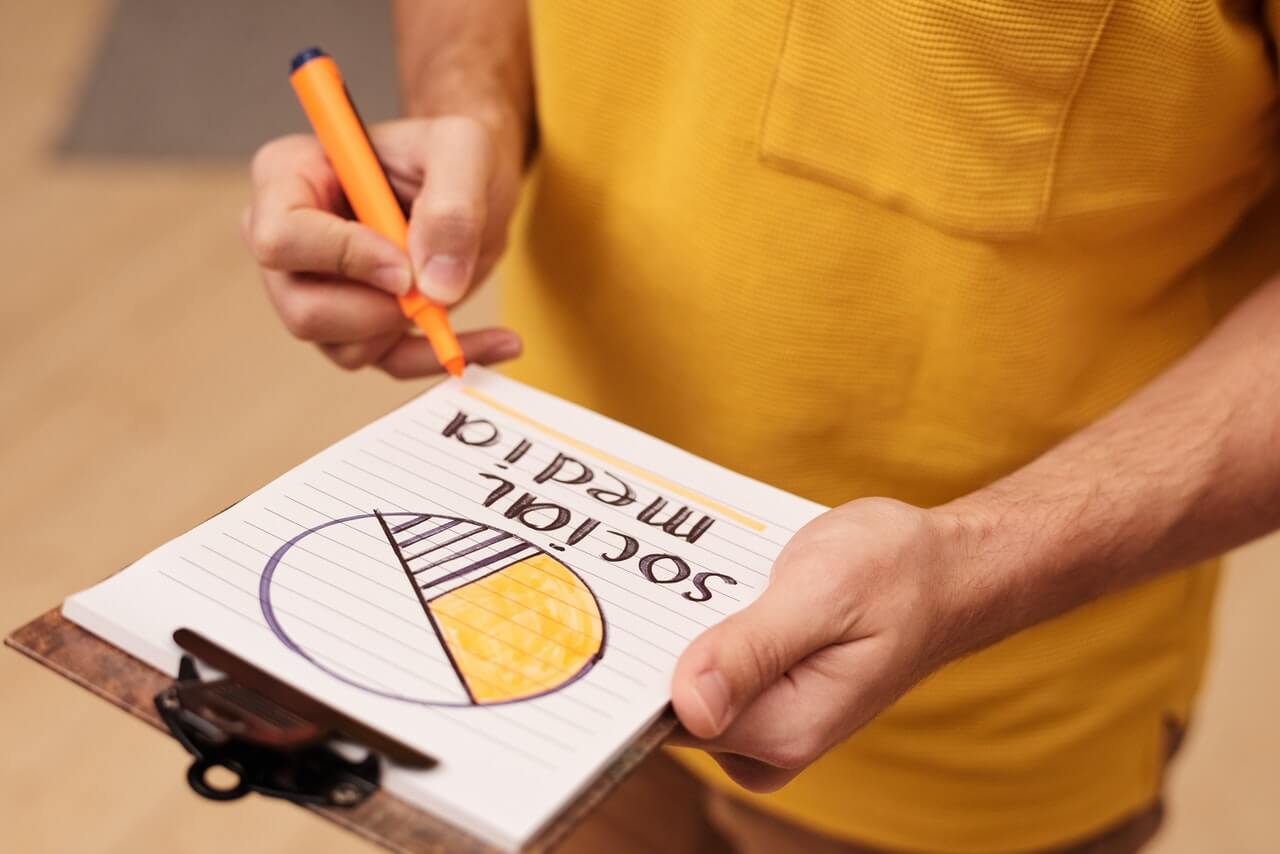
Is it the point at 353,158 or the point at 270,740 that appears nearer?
the point at 270,740

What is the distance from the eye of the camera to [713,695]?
0.41 metres

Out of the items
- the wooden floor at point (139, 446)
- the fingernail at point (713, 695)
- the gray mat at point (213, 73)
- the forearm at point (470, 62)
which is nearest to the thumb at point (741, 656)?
the fingernail at point (713, 695)

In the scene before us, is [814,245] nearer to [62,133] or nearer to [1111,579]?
[1111,579]

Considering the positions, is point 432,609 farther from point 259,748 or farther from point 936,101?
Answer: point 936,101

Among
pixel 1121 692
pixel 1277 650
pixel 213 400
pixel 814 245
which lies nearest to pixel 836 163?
pixel 814 245

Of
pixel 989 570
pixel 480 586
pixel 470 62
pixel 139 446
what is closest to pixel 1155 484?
pixel 989 570

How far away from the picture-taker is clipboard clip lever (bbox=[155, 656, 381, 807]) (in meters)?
0.39

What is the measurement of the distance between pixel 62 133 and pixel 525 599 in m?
1.89

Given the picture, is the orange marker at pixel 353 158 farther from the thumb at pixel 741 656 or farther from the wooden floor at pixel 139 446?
the wooden floor at pixel 139 446

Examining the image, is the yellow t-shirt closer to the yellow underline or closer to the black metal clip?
the yellow underline

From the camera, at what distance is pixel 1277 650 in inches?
55.8

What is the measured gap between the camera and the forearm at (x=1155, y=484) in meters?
0.54

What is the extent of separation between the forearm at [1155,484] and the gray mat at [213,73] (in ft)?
5.46

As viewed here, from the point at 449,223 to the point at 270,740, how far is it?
278 mm
